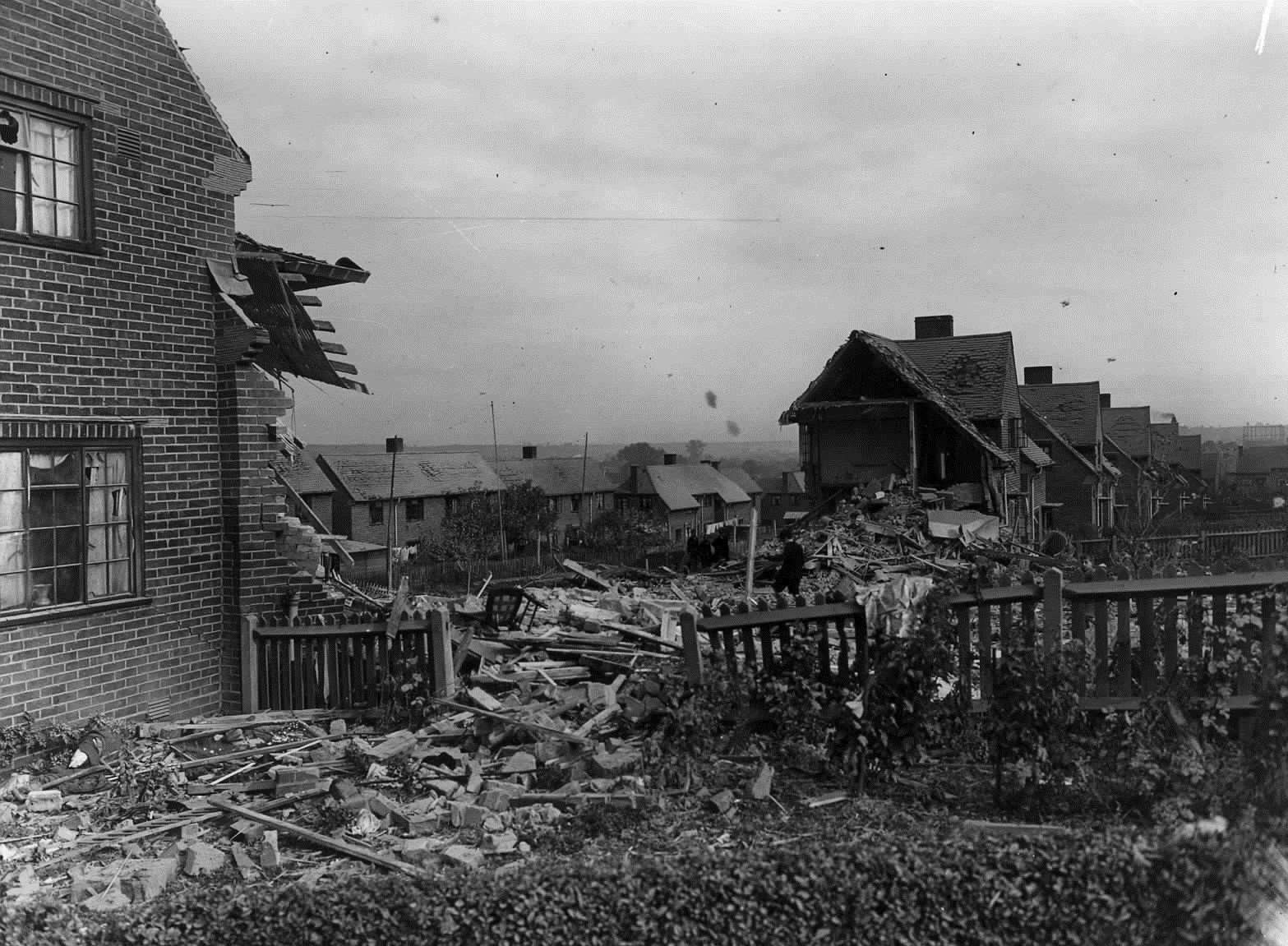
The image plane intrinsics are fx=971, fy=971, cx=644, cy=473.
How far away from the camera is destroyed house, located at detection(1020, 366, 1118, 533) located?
41.5 meters

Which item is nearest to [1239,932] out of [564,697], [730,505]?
[564,697]

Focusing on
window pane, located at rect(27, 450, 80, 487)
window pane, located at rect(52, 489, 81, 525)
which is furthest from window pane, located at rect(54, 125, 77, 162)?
window pane, located at rect(52, 489, 81, 525)

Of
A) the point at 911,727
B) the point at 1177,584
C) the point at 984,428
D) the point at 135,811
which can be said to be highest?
the point at 984,428

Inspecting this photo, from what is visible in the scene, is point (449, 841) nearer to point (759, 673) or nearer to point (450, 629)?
point (759, 673)

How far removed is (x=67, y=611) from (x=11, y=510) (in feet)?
3.59

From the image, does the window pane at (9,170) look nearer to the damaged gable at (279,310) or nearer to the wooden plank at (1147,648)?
the damaged gable at (279,310)

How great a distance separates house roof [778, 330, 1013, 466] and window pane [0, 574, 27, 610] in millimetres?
22966

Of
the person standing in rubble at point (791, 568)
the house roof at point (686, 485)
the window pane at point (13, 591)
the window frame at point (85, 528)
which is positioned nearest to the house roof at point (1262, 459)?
the house roof at point (686, 485)

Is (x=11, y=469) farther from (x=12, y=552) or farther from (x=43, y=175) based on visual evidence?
(x=43, y=175)

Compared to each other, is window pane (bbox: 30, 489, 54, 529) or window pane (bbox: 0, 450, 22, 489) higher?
window pane (bbox: 0, 450, 22, 489)

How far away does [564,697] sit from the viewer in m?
9.80

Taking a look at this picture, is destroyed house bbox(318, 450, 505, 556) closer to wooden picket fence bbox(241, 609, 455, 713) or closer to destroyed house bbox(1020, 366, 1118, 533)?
destroyed house bbox(1020, 366, 1118, 533)

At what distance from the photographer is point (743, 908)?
5.16 m

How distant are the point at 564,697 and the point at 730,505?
6187cm
